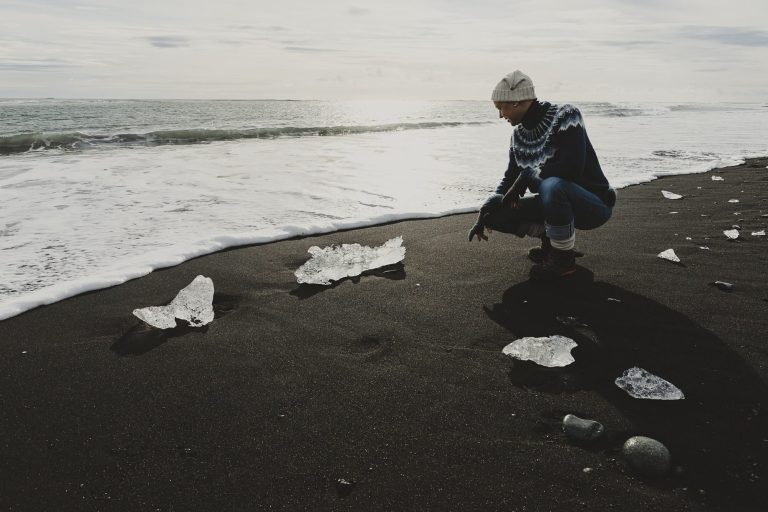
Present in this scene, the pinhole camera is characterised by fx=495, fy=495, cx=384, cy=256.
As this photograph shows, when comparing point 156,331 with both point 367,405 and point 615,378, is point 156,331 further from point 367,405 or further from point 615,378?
point 615,378

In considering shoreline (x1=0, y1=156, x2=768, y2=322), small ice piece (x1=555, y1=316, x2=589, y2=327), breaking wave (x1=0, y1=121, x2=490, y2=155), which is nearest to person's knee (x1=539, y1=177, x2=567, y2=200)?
small ice piece (x1=555, y1=316, x2=589, y2=327)

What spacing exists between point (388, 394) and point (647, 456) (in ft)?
3.20

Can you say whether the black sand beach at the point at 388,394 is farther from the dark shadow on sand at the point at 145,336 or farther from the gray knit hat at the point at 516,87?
the gray knit hat at the point at 516,87

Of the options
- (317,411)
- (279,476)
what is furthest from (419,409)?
(279,476)

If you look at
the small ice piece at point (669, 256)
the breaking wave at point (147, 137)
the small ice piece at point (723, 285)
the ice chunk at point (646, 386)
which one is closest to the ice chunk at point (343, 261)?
the ice chunk at point (646, 386)

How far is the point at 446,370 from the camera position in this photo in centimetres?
228

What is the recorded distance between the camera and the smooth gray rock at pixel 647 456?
1.62 m

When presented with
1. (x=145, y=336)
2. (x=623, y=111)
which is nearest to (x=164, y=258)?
(x=145, y=336)

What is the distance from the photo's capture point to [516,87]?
3039 mm

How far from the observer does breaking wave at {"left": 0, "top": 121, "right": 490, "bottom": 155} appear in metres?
12.3

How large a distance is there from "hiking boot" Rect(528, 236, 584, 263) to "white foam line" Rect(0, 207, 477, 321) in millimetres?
1565

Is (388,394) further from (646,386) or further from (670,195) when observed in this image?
(670,195)

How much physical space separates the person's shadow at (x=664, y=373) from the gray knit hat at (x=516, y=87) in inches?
46.9

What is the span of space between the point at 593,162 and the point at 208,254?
114 inches
